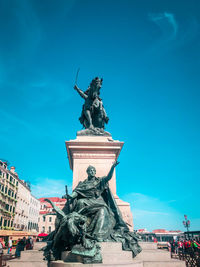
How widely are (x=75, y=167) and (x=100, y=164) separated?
973 millimetres

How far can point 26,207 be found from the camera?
67938mm

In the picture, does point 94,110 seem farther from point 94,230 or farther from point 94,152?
point 94,230

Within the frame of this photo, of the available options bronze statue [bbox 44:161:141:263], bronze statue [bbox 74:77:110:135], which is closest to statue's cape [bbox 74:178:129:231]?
bronze statue [bbox 44:161:141:263]

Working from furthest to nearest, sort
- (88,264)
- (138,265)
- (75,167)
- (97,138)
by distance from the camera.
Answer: (97,138) < (75,167) < (138,265) < (88,264)

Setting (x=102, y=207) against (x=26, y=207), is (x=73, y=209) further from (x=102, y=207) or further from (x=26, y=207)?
(x=26, y=207)

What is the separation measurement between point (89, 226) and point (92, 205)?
1.77 ft

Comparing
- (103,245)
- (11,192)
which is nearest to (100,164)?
(103,245)

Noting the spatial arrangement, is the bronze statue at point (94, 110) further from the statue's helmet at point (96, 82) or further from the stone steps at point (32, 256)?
the stone steps at point (32, 256)

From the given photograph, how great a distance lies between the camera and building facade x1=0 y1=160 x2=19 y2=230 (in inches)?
1964

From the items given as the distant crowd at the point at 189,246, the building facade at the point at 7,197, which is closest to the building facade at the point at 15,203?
the building facade at the point at 7,197

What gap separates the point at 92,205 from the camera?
604cm

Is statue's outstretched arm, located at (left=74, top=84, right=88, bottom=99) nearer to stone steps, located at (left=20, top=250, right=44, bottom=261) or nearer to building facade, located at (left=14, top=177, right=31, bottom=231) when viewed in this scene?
stone steps, located at (left=20, top=250, right=44, bottom=261)

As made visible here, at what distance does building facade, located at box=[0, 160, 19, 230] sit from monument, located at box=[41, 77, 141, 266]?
46.3m

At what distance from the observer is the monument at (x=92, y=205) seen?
4.88 metres
